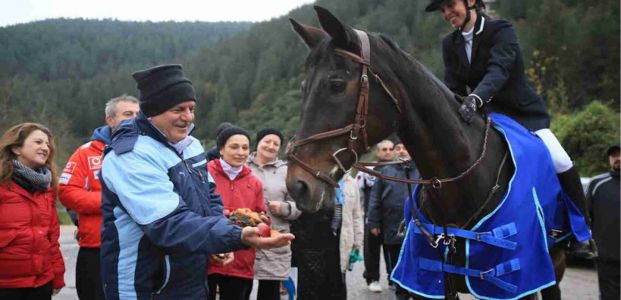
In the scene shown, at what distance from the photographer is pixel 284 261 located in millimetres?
5816

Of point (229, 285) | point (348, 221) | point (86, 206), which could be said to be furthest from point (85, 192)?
point (348, 221)

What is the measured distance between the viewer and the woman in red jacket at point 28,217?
4.44 metres

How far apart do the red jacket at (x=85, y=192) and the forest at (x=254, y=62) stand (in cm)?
176

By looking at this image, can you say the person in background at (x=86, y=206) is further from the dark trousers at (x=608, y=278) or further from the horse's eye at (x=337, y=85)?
the dark trousers at (x=608, y=278)

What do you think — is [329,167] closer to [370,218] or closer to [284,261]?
[284,261]

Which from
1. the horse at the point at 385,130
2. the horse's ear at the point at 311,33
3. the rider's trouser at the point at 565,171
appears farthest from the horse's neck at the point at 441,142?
the rider's trouser at the point at 565,171

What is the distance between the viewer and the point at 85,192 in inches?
188

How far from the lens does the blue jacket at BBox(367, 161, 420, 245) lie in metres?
7.70

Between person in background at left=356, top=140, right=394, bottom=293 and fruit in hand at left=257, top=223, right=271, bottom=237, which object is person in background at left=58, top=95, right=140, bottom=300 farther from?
person in background at left=356, top=140, right=394, bottom=293

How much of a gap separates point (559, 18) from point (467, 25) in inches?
1457

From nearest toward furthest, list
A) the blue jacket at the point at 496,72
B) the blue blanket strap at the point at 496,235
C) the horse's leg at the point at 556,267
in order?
the blue blanket strap at the point at 496,235 → the blue jacket at the point at 496,72 → the horse's leg at the point at 556,267

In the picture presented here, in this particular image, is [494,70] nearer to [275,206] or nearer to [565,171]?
[565,171]

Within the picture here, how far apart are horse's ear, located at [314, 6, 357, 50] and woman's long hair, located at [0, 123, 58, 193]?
296 centimetres

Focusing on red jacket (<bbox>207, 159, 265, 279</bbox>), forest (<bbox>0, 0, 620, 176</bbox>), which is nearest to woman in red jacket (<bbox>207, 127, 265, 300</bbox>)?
red jacket (<bbox>207, 159, 265, 279</bbox>)
